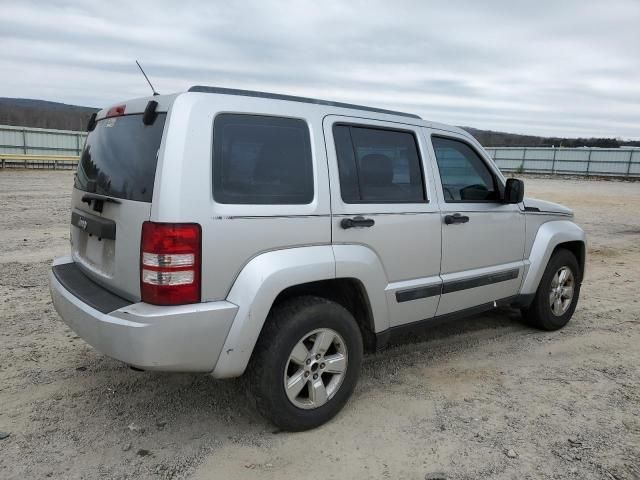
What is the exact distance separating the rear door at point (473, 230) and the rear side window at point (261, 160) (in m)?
1.24

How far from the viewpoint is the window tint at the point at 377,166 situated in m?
3.26

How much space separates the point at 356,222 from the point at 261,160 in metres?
0.69

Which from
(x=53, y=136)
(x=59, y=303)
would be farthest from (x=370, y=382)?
(x=53, y=136)

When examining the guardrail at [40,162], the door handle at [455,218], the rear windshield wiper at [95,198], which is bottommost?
the guardrail at [40,162]

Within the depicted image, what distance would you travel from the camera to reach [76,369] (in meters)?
3.84

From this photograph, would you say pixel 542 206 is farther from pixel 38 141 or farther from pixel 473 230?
pixel 38 141

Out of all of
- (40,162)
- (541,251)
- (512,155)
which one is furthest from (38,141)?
(512,155)

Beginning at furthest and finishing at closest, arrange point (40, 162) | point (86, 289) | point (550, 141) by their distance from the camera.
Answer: point (550, 141) → point (40, 162) → point (86, 289)

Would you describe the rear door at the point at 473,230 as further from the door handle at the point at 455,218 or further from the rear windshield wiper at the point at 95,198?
the rear windshield wiper at the point at 95,198

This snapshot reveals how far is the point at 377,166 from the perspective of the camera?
11.4ft

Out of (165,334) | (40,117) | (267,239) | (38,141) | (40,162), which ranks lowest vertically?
(40,162)

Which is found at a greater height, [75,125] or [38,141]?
[75,125]

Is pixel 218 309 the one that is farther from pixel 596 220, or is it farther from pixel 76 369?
pixel 596 220

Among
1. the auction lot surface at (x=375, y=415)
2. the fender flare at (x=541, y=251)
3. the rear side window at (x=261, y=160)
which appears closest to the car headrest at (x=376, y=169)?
the rear side window at (x=261, y=160)
